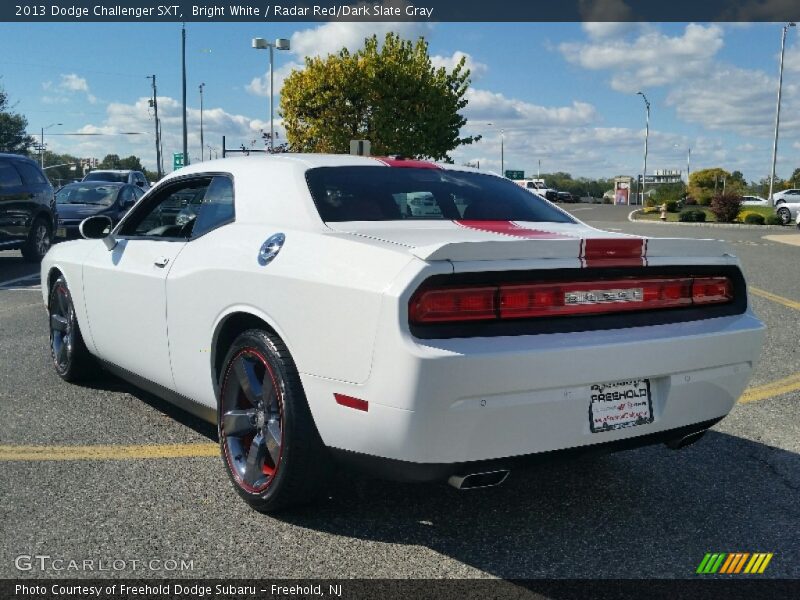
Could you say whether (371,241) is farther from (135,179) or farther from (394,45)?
(394,45)

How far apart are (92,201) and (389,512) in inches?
668

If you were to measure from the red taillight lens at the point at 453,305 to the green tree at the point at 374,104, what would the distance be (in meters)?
36.2

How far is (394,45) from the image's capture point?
41.7 meters

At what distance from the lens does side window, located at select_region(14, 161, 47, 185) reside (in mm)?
14711

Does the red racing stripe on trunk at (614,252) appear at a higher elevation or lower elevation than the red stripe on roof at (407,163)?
lower

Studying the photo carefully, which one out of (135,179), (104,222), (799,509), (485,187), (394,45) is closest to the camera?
(799,509)

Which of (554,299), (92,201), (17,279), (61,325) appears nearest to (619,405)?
(554,299)

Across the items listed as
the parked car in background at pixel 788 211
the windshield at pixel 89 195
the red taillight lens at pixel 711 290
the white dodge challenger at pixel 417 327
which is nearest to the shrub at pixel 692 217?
the parked car in background at pixel 788 211

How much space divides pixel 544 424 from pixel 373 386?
635 millimetres

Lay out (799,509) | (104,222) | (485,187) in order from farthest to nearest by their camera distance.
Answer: (104,222) → (485,187) → (799,509)

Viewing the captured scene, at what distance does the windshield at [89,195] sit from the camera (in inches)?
733

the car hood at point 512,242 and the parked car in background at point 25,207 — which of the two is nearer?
the car hood at point 512,242

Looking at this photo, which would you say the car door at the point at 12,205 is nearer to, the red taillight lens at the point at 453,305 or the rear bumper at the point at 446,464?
the rear bumper at the point at 446,464

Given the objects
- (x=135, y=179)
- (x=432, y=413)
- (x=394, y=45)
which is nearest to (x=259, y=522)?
(x=432, y=413)
